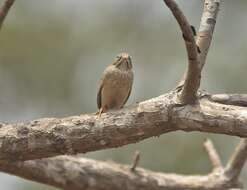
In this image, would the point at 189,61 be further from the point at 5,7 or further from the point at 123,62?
the point at 123,62

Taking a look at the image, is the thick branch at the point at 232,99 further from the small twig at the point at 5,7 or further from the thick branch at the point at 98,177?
the thick branch at the point at 98,177

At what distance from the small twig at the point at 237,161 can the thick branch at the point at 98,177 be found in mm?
46

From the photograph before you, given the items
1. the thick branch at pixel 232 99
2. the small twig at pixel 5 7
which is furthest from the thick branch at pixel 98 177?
the thick branch at pixel 232 99

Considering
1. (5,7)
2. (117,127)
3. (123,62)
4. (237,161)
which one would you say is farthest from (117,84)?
(5,7)

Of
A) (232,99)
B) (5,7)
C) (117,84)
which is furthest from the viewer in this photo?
(117,84)

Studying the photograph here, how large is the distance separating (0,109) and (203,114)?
5665 millimetres

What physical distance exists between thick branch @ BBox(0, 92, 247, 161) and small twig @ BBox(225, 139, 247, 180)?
3.59ft

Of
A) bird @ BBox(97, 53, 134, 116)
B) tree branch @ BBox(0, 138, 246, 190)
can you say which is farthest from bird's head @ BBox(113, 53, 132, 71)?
tree branch @ BBox(0, 138, 246, 190)

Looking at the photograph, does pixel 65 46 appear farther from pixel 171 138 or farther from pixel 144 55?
pixel 171 138

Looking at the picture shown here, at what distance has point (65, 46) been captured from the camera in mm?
9781

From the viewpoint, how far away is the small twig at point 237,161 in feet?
14.4

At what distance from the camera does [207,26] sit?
11.5ft

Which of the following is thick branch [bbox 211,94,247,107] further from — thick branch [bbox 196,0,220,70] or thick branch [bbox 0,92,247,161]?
thick branch [bbox 196,0,220,70]

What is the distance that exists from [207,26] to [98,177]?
1.35 metres
